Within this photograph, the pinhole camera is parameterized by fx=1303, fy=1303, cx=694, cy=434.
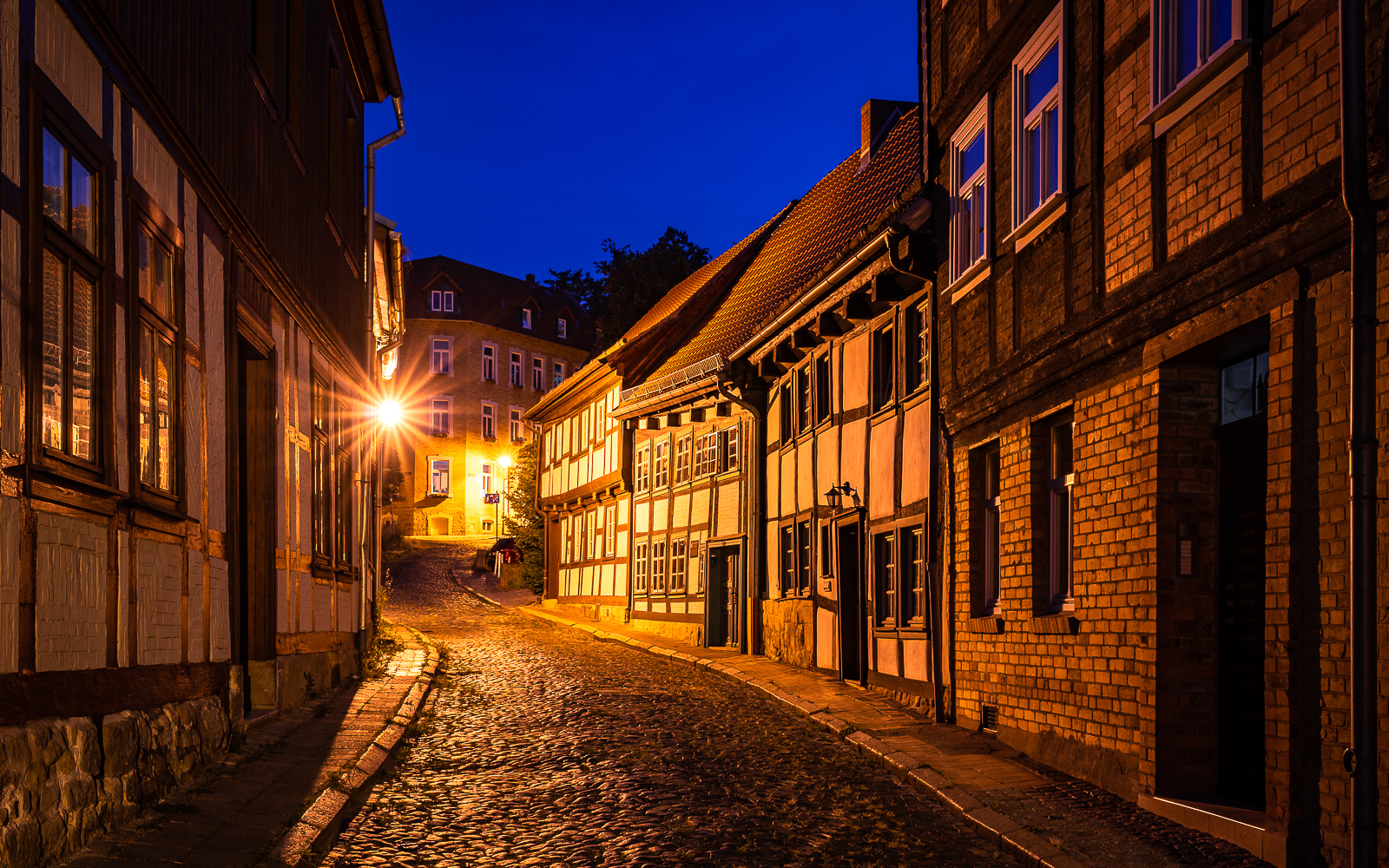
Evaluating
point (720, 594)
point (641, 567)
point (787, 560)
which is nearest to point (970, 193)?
point (787, 560)

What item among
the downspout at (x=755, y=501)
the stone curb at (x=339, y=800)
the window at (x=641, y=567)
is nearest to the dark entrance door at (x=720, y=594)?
the downspout at (x=755, y=501)

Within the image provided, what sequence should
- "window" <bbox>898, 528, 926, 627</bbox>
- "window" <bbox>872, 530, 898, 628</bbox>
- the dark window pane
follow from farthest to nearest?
"window" <bbox>872, 530, 898, 628</bbox>, "window" <bbox>898, 528, 926, 627</bbox>, the dark window pane

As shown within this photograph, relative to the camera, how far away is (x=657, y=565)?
28.0 m

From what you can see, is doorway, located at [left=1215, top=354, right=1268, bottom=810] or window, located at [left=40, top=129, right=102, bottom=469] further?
doorway, located at [left=1215, top=354, right=1268, bottom=810]

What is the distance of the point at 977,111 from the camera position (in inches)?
478

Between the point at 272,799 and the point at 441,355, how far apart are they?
195 ft

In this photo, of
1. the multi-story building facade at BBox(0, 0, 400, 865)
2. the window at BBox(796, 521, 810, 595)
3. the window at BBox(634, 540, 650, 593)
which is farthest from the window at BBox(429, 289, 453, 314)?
the multi-story building facade at BBox(0, 0, 400, 865)

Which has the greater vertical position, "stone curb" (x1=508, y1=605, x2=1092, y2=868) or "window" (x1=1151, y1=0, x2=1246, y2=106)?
"window" (x1=1151, y1=0, x2=1246, y2=106)

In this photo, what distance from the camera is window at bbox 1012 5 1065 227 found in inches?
396

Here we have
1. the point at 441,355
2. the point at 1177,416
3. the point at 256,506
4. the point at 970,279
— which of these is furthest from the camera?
the point at 441,355

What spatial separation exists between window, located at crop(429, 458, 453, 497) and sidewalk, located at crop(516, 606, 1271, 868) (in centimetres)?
5143

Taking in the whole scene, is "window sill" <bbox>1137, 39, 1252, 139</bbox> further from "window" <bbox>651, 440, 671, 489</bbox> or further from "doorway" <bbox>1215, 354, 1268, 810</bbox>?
"window" <bbox>651, 440, 671, 489</bbox>

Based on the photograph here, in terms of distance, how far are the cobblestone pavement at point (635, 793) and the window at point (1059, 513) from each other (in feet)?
6.66

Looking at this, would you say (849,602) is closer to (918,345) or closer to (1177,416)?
(918,345)
